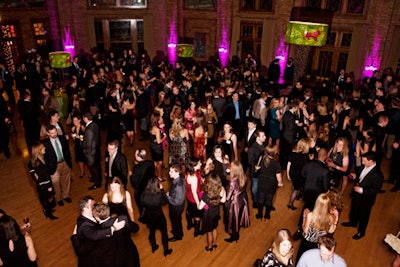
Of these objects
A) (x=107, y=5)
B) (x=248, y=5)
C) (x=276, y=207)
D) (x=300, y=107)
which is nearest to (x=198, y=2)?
(x=248, y=5)

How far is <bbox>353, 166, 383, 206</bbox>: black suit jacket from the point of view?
4871 millimetres

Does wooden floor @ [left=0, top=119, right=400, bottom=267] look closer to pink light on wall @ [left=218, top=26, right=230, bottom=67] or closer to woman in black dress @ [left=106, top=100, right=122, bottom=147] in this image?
woman in black dress @ [left=106, top=100, right=122, bottom=147]

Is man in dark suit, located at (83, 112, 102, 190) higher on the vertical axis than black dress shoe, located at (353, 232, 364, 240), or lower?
higher

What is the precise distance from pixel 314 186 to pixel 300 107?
95.6 inches

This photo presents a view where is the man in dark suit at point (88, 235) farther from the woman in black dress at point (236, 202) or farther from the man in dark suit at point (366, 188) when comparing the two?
the man in dark suit at point (366, 188)

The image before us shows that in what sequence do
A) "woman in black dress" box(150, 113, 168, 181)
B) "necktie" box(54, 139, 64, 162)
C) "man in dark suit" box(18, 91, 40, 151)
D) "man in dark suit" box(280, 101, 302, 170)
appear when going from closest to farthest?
1. "necktie" box(54, 139, 64, 162)
2. "woman in black dress" box(150, 113, 168, 181)
3. "man in dark suit" box(280, 101, 302, 170)
4. "man in dark suit" box(18, 91, 40, 151)

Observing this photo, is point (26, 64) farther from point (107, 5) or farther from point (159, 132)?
point (159, 132)

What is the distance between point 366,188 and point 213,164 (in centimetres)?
232

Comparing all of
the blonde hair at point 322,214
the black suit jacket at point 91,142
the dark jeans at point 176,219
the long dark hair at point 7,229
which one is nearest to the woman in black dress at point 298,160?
the blonde hair at point 322,214

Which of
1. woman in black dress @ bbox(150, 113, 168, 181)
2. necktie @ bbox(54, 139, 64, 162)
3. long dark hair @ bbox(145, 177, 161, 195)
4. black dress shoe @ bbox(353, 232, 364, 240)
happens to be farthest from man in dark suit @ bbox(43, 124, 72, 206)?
black dress shoe @ bbox(353, 232, 364, 240)

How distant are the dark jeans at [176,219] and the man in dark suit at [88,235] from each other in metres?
1.26

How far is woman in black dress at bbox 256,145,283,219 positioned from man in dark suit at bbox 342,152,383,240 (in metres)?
1.19

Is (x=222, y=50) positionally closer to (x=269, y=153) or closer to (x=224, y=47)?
(x=224, y=47)

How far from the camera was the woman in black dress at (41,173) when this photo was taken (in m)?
5.16
